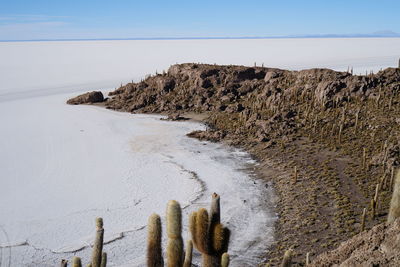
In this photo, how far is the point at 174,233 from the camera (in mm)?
6992

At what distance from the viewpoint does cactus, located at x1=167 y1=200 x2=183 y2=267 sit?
22.6 feet

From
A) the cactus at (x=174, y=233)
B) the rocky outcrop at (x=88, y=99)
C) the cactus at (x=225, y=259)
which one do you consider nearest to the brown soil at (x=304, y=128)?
the rocky outcrop at (x=88, y=99)

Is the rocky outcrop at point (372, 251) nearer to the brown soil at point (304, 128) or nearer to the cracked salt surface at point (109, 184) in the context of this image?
the brown soil at point (304, 128)

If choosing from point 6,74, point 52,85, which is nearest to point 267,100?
point 52,85

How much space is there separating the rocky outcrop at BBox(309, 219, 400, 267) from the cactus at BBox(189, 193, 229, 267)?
224 cm

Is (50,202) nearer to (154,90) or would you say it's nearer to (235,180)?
(235,180)

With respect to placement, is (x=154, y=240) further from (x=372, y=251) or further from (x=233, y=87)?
(x=233, y=87)

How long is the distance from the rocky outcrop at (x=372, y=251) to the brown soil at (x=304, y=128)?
227 inches

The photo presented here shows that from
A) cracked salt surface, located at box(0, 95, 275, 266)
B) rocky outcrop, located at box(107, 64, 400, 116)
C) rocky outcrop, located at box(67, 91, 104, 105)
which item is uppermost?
rocky outcrop, located at box(107, 64, 400, 116)

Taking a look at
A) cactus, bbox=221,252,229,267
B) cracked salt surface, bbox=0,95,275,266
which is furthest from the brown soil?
cactus, bbox=221,252,229,267

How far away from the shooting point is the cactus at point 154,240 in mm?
7160

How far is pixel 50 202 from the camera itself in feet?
67.3

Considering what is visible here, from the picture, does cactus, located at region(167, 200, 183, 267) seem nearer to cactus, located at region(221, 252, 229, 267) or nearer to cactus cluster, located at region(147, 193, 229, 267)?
cactus cluster, located at region(147, 193, 229, 267)

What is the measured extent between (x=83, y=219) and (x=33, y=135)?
17.6 m
